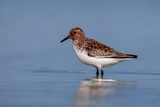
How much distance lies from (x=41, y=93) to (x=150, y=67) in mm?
7406

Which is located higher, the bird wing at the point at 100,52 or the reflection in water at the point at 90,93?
the bird wing at the point at 100,52

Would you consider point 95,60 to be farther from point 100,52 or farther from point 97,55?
point 100,52

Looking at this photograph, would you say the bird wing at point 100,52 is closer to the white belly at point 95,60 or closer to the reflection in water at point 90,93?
the white belly at point 95,60

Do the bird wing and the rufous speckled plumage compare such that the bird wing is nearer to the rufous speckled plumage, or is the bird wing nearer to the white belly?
the rufous speckled plumage

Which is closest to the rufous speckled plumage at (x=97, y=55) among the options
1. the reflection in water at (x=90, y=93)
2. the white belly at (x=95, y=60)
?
the white belly at (x=95, y=60)

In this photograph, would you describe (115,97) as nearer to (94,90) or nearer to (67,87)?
(94,90)

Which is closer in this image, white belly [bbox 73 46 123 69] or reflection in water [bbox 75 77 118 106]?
reflection in water [bbox 75 77 118 106]

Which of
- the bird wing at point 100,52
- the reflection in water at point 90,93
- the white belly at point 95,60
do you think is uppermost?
the bird wing at point 100,52

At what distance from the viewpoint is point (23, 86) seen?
826 cm

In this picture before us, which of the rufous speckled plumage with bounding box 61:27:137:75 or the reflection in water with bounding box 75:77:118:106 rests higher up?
the rufous speckled plumage with bounding box 61:27:137:75

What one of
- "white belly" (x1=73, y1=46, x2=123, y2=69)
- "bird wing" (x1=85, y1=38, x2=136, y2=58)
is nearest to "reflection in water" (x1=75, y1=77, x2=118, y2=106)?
"white belly" (x1=73, y1=46, x2=123, y2=69)

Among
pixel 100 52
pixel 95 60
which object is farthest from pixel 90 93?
pixel 100 52

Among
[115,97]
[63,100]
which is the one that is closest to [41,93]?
[63,100]

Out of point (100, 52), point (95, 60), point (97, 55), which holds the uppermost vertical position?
point (100, 52)
